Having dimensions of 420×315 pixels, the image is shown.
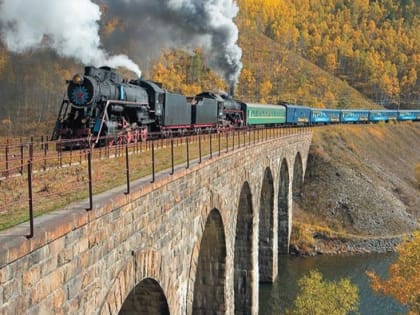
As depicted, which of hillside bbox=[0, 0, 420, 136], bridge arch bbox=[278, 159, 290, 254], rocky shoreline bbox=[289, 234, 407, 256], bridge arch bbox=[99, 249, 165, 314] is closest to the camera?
bridge arch bbox=[99, 249, 165, 314]

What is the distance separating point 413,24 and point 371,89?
218ft

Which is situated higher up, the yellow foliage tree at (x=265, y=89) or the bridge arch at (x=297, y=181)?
the yellow foliage tree at (x=265, y=89)

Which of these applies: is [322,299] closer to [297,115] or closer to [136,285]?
[136,285]

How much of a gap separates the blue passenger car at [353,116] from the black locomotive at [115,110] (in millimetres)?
43341

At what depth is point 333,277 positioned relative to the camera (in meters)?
32.2

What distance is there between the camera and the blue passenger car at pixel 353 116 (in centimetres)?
6736

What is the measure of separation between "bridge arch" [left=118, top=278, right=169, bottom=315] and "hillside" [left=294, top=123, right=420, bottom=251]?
28781 millimetres

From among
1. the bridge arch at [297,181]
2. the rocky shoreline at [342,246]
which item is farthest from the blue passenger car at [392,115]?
the rocky shoreline at [342,246]

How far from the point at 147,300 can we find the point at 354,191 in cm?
3721

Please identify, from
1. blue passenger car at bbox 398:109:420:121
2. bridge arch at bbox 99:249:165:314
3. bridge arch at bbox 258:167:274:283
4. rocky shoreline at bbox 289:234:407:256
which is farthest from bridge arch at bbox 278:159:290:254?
blue passenger car at bbox 398:109:420:121

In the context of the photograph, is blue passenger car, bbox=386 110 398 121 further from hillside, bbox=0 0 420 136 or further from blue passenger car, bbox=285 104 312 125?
blue passenger car, bbox=285 104 312 125

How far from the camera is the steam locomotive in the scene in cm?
1833

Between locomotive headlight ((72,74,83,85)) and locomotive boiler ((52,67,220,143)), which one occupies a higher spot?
locomotive headlight ((72,74,83,85))

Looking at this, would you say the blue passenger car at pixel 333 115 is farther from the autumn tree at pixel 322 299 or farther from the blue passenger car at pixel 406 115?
the autumn tree at pixel 322 299
